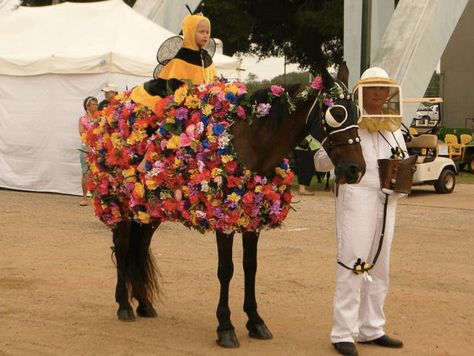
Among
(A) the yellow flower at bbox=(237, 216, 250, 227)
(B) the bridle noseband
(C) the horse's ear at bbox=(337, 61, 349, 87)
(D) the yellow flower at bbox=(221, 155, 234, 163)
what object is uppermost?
(C) the horse's ear at bbox=(337, 61, 349, 87)

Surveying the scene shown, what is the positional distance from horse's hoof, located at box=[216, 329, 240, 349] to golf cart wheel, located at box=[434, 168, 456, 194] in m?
11.4

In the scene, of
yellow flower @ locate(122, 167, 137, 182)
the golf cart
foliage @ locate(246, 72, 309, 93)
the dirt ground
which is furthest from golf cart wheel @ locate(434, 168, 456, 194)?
yellow flower @ locate(122, 167, 137, 182)

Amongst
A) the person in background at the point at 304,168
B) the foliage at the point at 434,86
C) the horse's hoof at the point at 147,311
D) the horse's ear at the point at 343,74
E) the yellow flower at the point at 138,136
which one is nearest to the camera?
the horse's ear at the point at 343,74

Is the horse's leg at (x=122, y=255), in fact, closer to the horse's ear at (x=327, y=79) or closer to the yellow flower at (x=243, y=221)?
the yellow flower at (x=243, y=221)

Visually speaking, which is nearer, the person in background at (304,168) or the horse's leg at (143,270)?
the horse's leg at (143,270)

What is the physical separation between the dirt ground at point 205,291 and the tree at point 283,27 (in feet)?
59.2

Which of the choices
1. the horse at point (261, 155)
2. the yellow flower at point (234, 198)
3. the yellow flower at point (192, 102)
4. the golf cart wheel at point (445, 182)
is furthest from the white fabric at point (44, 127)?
the yellow flower at point (234, 198)

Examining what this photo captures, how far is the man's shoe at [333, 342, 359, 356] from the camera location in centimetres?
601

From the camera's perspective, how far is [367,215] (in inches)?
238

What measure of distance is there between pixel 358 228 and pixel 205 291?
2.51 meters

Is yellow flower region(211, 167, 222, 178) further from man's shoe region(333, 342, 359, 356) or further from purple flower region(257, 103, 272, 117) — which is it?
man's shoe region(333, 342, 359, 356)

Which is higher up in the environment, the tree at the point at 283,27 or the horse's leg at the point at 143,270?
the tree at the point at 283,27

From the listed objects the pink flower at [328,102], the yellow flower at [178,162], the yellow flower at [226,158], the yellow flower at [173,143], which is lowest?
the yellow flower at [178,162]

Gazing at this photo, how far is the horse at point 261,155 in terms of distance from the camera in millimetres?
5621
